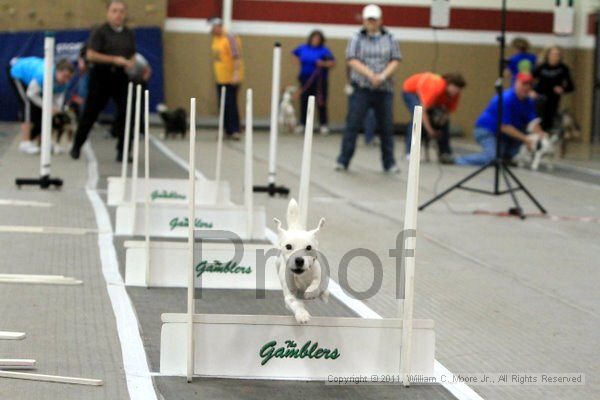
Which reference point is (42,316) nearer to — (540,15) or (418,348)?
(418,348)

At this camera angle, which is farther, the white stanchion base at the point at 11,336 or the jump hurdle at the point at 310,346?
the white stanchion base at the point at 11,336

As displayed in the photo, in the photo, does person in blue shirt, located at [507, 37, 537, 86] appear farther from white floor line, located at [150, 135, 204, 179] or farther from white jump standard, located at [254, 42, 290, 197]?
white jump standard, located at [254, 42, 290, 197]

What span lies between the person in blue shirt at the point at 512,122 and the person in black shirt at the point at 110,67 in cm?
522

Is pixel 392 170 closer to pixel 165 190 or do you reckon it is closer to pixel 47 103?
pixel 47 103

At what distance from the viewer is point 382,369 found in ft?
20.5

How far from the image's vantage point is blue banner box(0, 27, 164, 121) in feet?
82.5

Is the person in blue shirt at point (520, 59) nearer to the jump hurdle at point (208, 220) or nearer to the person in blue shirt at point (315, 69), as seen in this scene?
the person in blue shirt at point (315, 69)

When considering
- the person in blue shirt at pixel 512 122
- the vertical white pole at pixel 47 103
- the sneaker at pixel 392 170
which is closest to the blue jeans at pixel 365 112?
the sneaker at pixel 392 170

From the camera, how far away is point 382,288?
8.89m

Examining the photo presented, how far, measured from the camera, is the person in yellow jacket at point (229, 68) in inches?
911

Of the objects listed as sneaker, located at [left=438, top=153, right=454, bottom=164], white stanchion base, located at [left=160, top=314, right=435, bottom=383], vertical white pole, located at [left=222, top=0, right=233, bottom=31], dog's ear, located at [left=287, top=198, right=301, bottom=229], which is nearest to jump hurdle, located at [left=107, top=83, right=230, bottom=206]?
dog's ear, located at [left=287, top=198, right=301, bottom=229]

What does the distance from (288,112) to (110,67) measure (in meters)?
8.48

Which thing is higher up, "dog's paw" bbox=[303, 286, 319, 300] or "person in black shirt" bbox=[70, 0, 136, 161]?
"person in black shirt" bbox=[70, 0, 136, 161]

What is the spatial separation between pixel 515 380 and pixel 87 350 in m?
2.10
